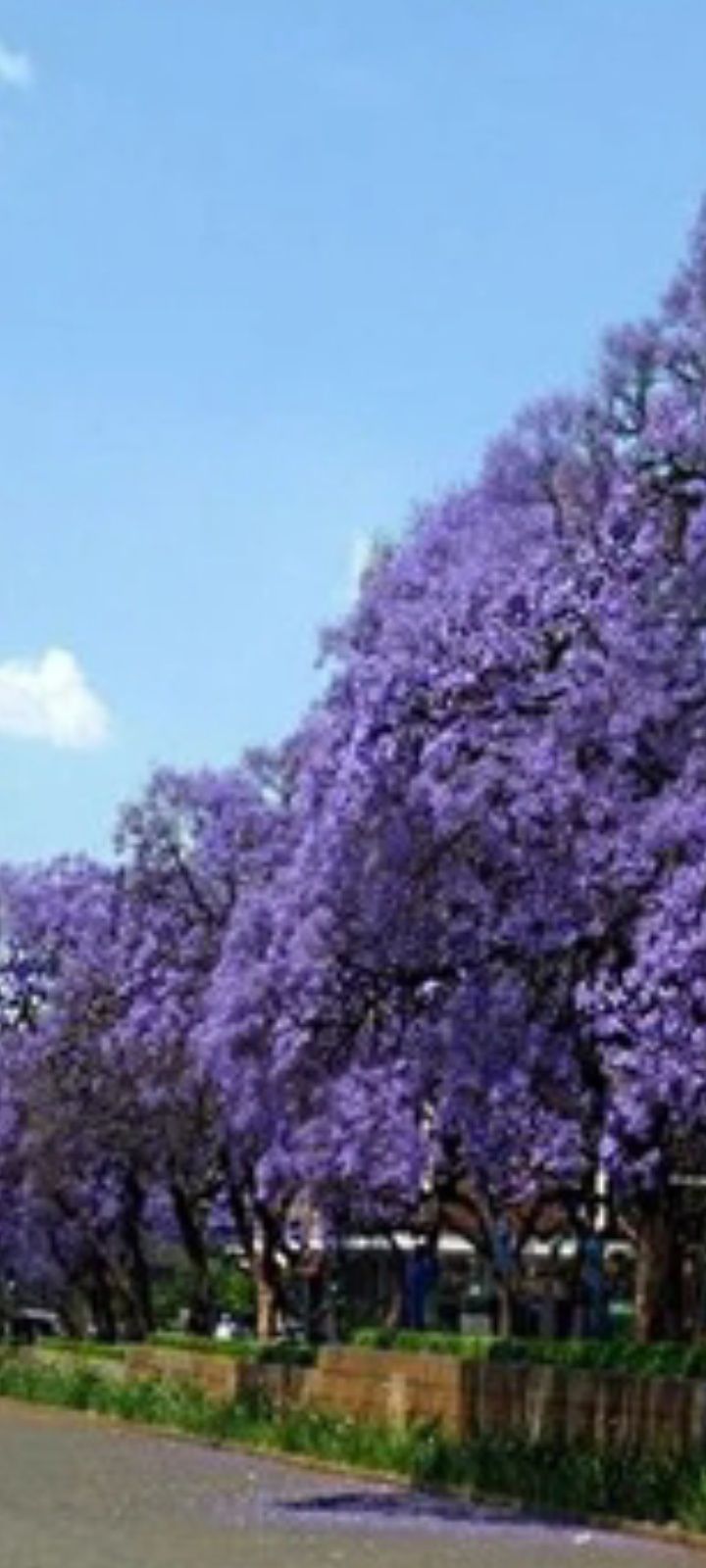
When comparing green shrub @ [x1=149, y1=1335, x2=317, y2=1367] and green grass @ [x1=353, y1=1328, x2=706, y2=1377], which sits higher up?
green shrub @ [x1=149, y1=1335, x2=317, y2=1367]

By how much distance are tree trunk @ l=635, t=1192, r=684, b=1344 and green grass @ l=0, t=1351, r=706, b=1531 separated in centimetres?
241

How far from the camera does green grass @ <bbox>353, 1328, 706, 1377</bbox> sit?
2547 cm

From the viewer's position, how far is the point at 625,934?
23672 mm

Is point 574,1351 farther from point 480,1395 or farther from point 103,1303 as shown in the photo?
point 103,1303

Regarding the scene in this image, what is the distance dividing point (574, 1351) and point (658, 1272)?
2.75 meters

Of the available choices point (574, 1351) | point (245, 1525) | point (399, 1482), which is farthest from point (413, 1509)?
point (574, 1351)

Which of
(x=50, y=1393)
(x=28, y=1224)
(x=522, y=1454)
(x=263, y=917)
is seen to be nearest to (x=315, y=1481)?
(x=522, y=1454)

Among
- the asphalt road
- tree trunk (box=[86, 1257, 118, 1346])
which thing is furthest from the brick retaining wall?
tree trunk (box=[86, 1257, 118, 1346])

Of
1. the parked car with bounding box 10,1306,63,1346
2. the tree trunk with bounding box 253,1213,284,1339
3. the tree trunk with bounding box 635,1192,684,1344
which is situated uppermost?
the parked car with bounding box 10,1306,63,1346

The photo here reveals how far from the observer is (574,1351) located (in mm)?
27828

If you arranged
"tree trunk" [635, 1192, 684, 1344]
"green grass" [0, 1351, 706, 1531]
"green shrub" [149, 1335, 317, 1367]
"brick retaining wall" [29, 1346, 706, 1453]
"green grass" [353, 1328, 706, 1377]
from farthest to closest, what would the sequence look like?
1. "green shrub" [149, 1335, 317, 1367]
2. "tree trunk" [635, 1192, 684, 1344]
3. "green grass" [353, 1328, 706, 1377]
4. "brick retaining wall" [29, 1346, 706, 1453]
5. "green grass" [0, 1351, 706, 1531]

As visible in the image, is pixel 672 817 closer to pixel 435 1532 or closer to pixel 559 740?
pixel 559 740

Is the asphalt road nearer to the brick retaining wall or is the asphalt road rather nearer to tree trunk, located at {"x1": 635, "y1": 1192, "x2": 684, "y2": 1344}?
the brick retaining wall

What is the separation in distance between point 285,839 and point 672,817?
13734 millimetres
